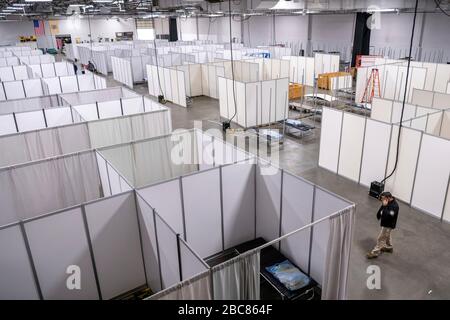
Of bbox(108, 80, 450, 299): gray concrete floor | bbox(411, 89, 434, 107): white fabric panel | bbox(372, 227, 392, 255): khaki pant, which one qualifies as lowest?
bbox(108, 80, 450, 299): gray concrete floor

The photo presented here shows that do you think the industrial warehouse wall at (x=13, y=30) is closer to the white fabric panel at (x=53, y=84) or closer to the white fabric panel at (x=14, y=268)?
the white fabric panel at (x=53, y=84)

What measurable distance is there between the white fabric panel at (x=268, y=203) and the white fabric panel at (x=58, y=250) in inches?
145

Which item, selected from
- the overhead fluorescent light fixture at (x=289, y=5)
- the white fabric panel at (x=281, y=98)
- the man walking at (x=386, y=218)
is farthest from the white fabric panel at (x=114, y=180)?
the overhead fluorescent light fixture at (x=289, y=5)

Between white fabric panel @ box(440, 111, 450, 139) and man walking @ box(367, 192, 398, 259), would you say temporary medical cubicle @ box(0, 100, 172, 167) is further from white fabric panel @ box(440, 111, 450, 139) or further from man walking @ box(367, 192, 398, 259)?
white fabric panel @ box(440, 111, 450, 139)

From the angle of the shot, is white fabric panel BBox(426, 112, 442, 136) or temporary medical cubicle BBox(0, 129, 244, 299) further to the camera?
white fabric panel BBox(426, 112, 442, 136)

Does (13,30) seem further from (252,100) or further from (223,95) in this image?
(252,100)

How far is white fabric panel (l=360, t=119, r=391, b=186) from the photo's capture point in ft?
31.7

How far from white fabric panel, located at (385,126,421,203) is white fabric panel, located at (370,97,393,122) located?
275cm

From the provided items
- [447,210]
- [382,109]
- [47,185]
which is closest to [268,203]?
[447,210]

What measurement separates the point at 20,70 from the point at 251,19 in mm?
27263

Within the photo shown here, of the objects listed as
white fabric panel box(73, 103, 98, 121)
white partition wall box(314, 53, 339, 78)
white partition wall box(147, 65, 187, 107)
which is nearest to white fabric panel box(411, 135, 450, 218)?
white fabric panel box(73, 103, 98, 121)

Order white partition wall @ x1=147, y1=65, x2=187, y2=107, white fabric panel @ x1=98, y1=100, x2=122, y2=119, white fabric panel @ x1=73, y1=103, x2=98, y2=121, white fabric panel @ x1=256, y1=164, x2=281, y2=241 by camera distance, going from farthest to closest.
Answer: white partition wall @ x1=147, y1=65, x2=187, y2=107
white fabric panel @ x1=98, y1=100, x2=122, y2=119
white fabric panel @ x1=73, y1=103, x2=98, y2=121
white fabric panel @ x1=256, y1=164, x2=281, y2=241

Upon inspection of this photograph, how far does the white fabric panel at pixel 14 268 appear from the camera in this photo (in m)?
5.02
